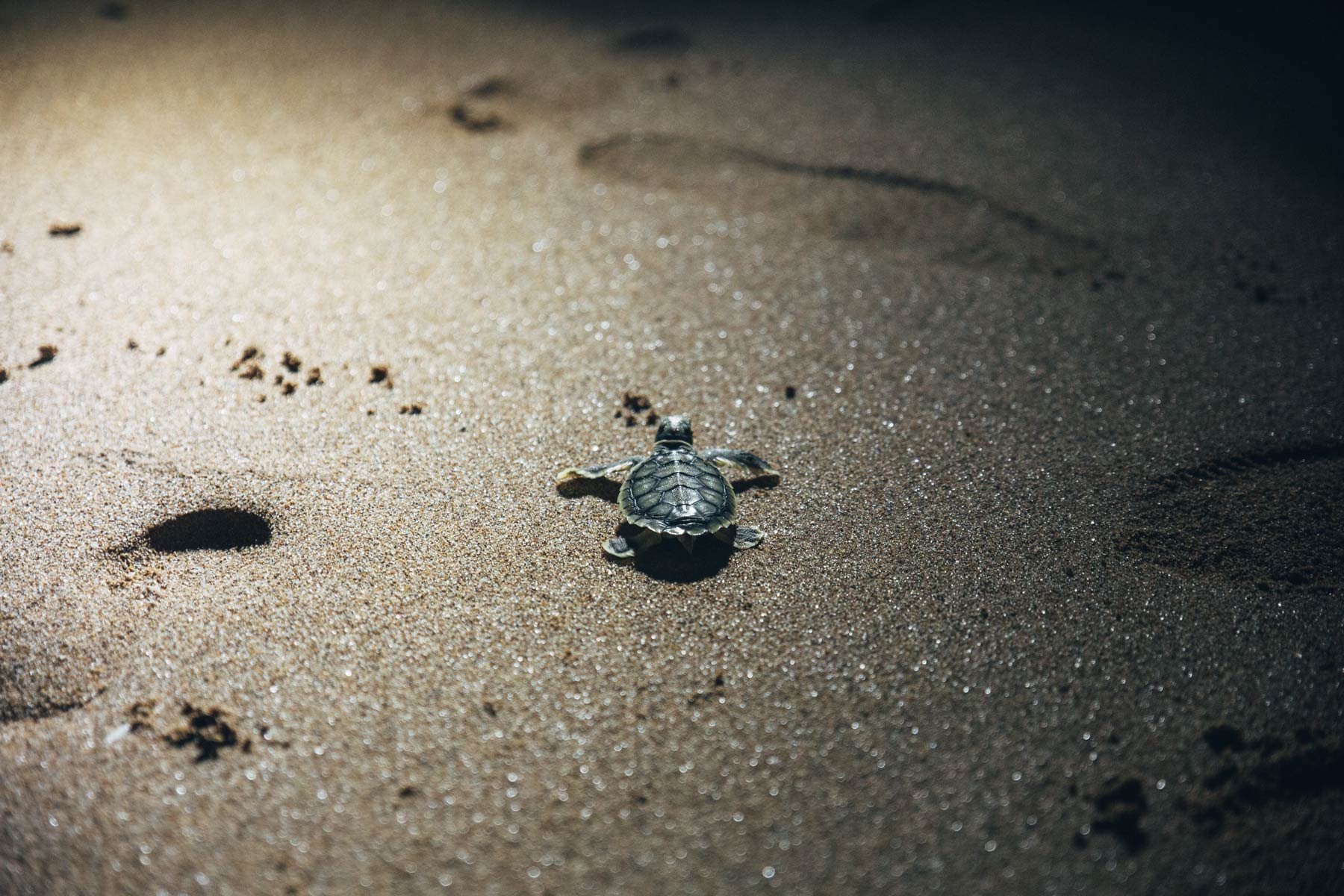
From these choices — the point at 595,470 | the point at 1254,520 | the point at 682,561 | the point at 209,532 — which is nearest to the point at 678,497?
the point at 682,561

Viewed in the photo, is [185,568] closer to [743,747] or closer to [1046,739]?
[743,747]

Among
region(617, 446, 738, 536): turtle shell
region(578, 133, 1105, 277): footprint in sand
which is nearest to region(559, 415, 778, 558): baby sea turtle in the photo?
region(617, 446, 738, 536): turtle shell

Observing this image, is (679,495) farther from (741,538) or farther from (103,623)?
(103,623)

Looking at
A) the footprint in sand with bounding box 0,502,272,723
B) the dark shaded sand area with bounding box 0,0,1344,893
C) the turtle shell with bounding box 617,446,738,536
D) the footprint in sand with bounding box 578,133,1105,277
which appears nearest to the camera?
the dark shaded sand area with bounding box 0,0,1344,893

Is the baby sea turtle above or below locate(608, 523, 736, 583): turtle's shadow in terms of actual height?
above

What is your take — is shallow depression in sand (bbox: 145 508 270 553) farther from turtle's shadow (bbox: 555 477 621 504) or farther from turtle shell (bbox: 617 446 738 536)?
turtle shell (bbox: 617 446 738 536)

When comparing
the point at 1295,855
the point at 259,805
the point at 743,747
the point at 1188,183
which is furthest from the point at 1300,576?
the point at 259,805
